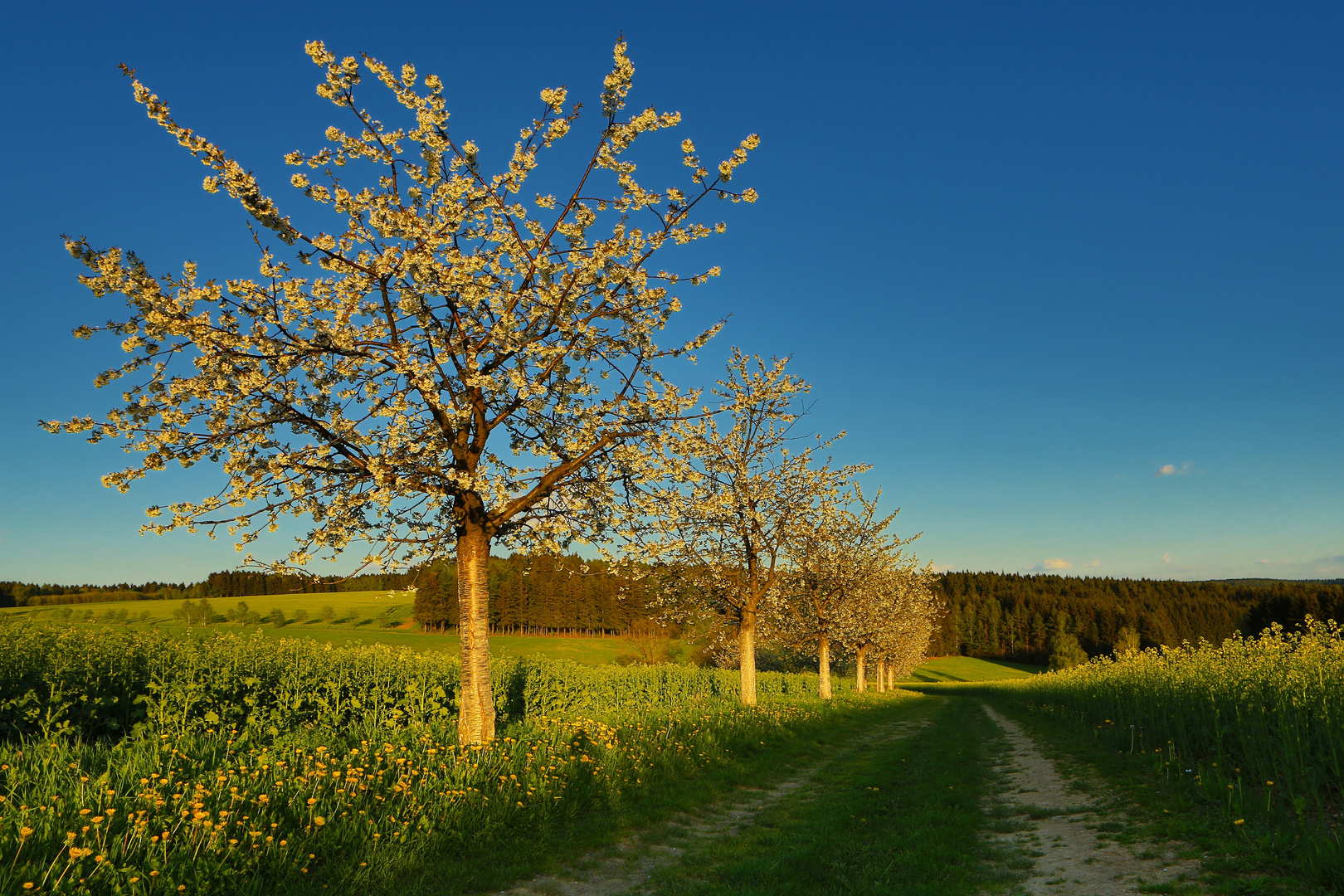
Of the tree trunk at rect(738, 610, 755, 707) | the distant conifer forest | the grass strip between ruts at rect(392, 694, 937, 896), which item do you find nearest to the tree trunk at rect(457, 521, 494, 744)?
the grass strip between ruts at rect(392, 694, 937, 896)

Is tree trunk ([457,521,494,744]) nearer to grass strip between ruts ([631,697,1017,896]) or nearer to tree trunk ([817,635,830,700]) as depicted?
grass strip between ruts ([631,697,1017,896])

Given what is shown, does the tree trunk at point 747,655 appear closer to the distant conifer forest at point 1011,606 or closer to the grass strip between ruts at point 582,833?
the grass strip between ruts at point 582,833

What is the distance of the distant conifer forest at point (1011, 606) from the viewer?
81.9 metres

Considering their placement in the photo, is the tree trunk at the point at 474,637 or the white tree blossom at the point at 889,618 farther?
the white tree blossom at the point at 889,618

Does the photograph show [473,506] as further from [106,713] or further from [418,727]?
[106,713]

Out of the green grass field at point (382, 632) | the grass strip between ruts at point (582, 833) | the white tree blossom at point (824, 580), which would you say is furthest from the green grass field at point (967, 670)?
the grass strip between ruts at point (582, 833)

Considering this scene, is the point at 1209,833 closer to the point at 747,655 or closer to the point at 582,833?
the point at 582,833

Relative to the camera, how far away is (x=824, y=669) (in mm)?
31875

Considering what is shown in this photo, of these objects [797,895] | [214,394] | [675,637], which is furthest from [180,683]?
[675,637]

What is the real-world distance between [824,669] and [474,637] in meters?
24.8

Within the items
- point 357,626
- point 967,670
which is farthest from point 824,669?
point 967,670

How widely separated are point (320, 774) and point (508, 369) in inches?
220

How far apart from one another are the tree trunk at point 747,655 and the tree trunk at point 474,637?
11957 mm

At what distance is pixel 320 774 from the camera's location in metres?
7.06
